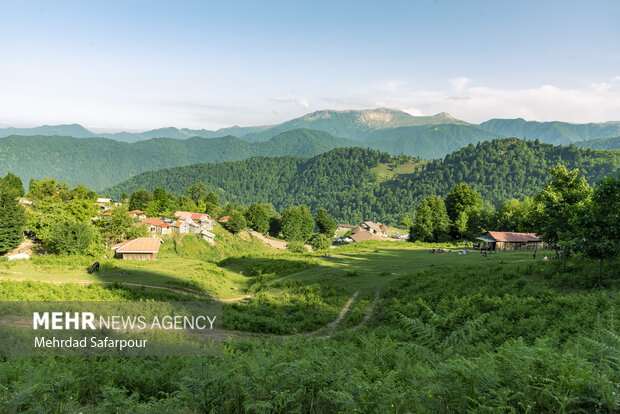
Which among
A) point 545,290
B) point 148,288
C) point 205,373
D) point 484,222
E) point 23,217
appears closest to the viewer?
point 205,373

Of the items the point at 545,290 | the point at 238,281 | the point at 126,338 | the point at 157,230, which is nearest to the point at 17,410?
the point at 126,338

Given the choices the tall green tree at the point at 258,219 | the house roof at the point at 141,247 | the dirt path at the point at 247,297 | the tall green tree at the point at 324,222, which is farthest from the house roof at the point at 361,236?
the dirt path at the point at 247,297

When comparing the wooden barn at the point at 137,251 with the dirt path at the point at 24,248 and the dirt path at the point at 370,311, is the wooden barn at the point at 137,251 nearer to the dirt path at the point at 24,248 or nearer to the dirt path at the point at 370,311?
the dirt path at the point at 24,248

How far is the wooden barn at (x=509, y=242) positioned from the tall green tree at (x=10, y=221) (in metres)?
78.1

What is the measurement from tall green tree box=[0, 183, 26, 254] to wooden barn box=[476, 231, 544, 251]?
78.1 meters

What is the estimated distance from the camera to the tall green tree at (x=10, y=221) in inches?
2019

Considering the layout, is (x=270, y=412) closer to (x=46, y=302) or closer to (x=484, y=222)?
(x=46, y=302)

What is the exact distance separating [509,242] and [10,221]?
272ft

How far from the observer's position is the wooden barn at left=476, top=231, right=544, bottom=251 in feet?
190

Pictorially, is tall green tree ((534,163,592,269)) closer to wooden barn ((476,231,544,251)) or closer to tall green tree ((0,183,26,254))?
wooden barn ((476,231,544,251))

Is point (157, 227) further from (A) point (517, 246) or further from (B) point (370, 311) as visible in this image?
(A) point (517, 246)

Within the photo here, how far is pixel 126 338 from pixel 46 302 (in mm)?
11807

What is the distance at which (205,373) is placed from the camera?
7926 millimetres

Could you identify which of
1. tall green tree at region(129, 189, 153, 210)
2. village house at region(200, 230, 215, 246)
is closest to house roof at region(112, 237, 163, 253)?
village house at region(200, 230, 215, 246)
